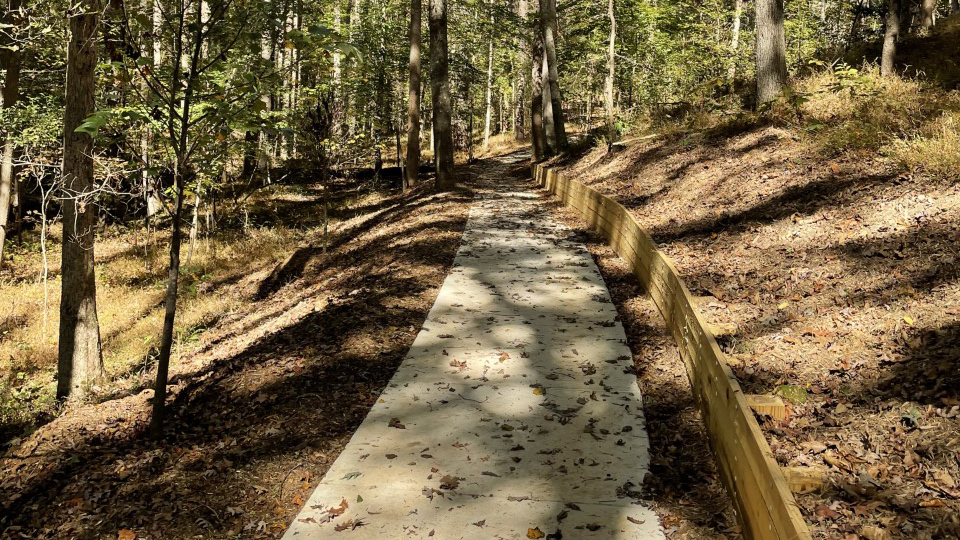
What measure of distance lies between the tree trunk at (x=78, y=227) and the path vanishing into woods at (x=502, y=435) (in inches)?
163

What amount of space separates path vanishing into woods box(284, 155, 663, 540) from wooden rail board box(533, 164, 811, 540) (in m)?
0.60

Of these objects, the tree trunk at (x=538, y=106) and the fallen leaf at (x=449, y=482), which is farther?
the tree trunk at (x=538, y=106)

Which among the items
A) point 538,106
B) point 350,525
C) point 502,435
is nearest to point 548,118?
point 538,106

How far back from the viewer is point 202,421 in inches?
223

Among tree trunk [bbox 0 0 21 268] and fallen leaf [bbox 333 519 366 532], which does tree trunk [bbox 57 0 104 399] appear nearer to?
fallen leaf [bbox 333 519 366 532]

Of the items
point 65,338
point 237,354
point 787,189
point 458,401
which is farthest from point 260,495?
point 787,189

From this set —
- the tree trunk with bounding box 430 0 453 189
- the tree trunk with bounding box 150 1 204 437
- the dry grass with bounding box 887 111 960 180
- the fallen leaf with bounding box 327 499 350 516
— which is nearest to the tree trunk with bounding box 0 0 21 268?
the tree trunk with bounding box 430 0 453 189

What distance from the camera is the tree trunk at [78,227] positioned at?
6.86 meters

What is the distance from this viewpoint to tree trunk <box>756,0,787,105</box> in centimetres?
1262

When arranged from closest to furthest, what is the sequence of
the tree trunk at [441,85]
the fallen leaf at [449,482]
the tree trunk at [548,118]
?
the fallen leaf at [449,482]
the tree trunk at [441,85]
the tree trunk at [548,118]

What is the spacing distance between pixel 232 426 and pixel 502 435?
242 cm

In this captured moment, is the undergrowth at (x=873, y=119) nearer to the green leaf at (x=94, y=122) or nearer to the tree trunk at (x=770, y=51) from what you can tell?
the tree trunk at (x=770, y=51)

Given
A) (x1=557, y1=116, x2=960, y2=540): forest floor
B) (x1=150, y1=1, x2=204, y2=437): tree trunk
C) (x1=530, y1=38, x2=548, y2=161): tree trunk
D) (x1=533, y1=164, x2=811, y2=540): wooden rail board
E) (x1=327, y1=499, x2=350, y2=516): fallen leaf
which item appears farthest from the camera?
(x1=530, y1=38, x2=548, y2=161): tree trunk

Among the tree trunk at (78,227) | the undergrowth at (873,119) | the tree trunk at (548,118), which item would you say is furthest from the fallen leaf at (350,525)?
the tree trunk at (548,118)
